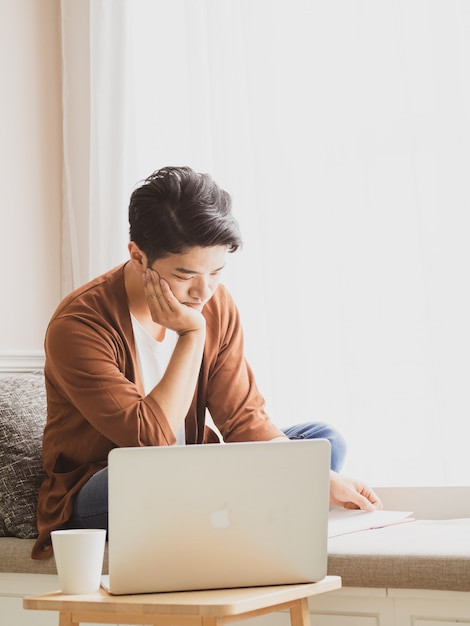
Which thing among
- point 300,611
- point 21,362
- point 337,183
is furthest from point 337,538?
point 21,362

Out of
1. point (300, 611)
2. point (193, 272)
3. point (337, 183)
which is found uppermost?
point (337, 183)

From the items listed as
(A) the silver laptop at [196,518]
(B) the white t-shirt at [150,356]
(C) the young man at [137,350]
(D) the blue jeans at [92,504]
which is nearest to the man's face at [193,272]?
(C) the young man at [137,350]

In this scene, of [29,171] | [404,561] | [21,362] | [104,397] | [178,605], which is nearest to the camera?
[178,605]

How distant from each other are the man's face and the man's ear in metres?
0.04

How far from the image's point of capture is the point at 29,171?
271cm

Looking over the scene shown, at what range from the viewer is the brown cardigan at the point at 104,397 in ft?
5.36

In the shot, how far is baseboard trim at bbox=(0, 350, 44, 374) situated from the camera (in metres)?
2.50

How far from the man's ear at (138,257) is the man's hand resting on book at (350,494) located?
584 millimetres

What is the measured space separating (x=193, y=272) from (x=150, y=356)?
25cm

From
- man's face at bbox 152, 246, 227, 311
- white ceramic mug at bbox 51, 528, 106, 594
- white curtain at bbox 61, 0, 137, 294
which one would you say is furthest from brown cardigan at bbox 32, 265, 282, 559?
white curtain at bbox 61, 0, 137, 294

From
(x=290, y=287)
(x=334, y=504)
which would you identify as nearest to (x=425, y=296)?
(x=290, y=287)

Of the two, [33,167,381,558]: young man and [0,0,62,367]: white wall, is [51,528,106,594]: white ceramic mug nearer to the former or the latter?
[33,167,381,558]: young man

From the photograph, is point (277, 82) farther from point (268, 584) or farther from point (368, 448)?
point (268, 584)

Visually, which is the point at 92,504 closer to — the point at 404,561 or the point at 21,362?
the point at 404,561
